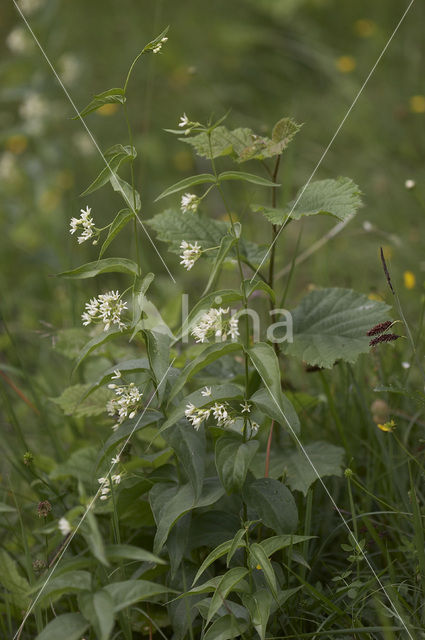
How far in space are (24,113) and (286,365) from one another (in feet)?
6.38

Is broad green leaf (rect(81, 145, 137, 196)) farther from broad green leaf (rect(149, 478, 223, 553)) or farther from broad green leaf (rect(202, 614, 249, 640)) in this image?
broad green leaf (rect(202, 614, 249, 640))

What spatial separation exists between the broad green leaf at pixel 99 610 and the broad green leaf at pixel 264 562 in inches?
9.6

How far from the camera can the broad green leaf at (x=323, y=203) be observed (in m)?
1.22

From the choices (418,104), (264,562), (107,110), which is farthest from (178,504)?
(107,110)

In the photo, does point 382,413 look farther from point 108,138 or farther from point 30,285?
point 108,138

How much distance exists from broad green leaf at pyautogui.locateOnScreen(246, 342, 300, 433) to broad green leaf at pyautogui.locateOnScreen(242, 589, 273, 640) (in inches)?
10.9

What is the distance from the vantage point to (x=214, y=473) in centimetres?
126

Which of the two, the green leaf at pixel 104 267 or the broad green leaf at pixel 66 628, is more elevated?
the green leaf at pixel 104 267

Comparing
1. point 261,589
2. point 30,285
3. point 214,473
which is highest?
point 30,285

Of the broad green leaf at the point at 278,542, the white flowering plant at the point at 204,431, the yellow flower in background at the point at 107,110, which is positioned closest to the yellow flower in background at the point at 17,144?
the yellow flower in background at the point at 107,110

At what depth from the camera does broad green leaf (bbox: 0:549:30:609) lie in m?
1.24

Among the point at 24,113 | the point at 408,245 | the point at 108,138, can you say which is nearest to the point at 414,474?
the point at 408,245

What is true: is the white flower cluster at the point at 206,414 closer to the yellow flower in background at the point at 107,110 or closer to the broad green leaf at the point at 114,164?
the broad green leaf at the point at 114,164

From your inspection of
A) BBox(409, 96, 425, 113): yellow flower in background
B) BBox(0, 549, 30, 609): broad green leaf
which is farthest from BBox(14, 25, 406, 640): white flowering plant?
BBox(409, 96, 425, 113): yellow flower in background
